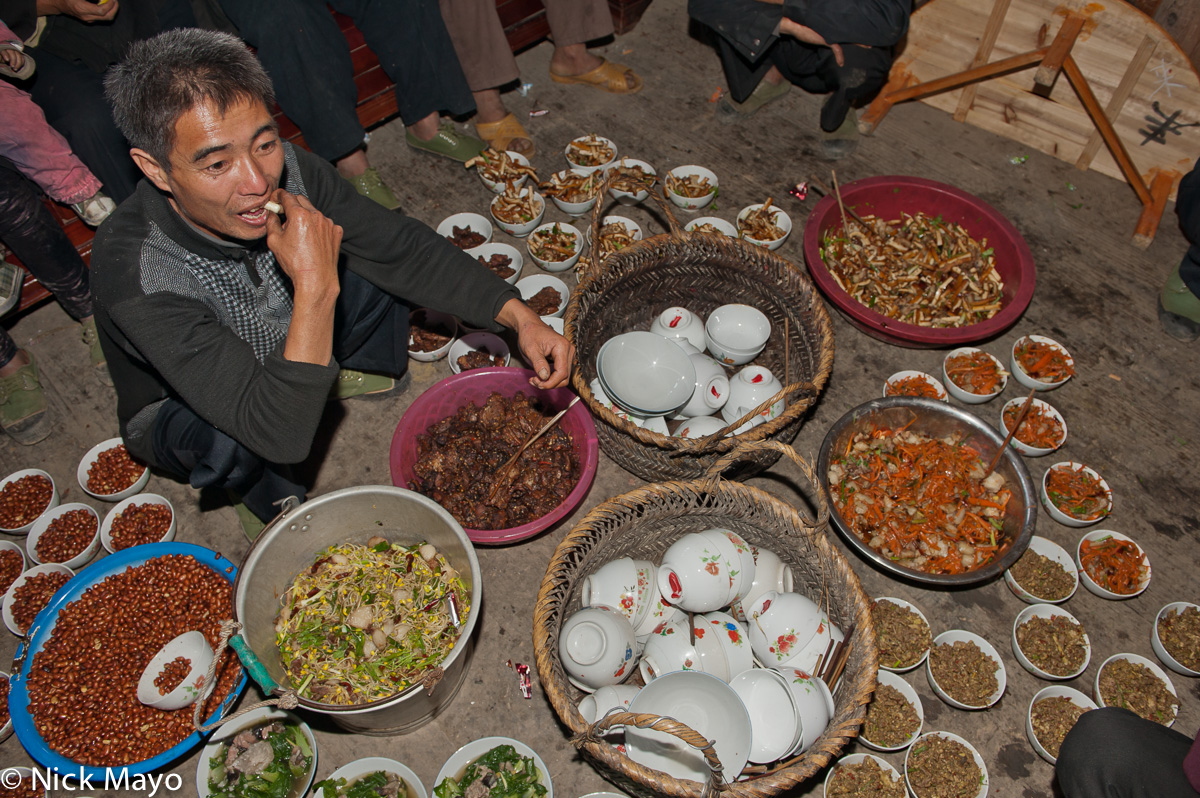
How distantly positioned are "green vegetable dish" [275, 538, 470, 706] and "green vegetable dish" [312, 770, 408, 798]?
327mm

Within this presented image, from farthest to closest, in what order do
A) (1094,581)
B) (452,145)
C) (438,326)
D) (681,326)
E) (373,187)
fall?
1. (452,145)
2. (373,187)
3. (438,326)
4. (681,326)
5. (1094,581)

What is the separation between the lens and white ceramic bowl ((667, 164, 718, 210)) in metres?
4.41

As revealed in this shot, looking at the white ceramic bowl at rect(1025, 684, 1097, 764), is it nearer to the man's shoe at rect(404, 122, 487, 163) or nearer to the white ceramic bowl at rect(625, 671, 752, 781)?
the white ceramic bowl at rect(625, 671, 752, 781)

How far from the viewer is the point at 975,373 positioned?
3.67 meters

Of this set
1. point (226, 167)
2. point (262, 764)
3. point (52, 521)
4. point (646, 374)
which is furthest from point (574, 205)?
point (262, 764)

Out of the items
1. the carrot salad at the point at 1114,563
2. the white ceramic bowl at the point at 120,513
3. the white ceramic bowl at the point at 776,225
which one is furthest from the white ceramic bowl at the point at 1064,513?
the white ceramic bowl at the point at 120,513

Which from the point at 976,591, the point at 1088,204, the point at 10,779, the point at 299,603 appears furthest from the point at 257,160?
the point at 1088,204

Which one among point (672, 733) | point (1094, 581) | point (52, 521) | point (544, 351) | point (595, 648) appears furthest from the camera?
point (52, 521)

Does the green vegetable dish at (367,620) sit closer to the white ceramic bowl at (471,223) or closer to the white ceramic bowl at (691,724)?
the white ceramic bowl at (691,724)

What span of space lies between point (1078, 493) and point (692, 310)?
214 cm

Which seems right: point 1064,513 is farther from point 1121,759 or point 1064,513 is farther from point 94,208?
point 94,208

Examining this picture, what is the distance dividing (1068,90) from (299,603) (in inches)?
221

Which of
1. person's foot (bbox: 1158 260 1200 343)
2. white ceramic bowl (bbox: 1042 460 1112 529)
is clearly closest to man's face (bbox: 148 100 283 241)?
white ceramic bowl (bbox: 1042 460 1112 529)

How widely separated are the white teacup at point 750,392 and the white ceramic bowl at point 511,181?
2216 mm
